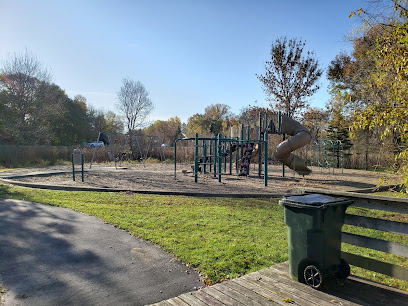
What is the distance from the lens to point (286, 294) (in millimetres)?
3025

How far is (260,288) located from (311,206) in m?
1.03

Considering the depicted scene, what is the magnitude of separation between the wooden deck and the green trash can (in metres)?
0.13

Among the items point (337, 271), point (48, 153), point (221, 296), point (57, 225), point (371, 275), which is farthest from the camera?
point (48, 153)

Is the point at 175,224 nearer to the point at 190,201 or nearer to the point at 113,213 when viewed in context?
the point at 113,213

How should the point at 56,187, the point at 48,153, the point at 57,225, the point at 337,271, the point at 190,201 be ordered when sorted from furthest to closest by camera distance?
the point at 48,153 → the point at 56,187 → the point at 190,201 → the point at 57,225 → the point at 337,271

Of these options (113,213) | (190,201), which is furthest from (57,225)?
(190,201)

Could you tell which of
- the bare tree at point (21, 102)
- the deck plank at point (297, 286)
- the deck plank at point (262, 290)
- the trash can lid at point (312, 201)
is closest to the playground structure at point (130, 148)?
the bare tree at point (21, 102)

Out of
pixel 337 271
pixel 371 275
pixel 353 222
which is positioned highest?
pixel 353 222

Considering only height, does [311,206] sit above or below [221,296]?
above

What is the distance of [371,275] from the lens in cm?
393

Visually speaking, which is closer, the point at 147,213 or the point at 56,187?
the point at 147,213

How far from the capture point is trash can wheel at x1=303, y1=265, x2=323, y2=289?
3066mm

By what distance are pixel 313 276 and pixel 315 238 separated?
0.40 m

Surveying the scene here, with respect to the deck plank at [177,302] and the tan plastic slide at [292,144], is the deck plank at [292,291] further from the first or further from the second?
the tan plastic slide at [292,144]
